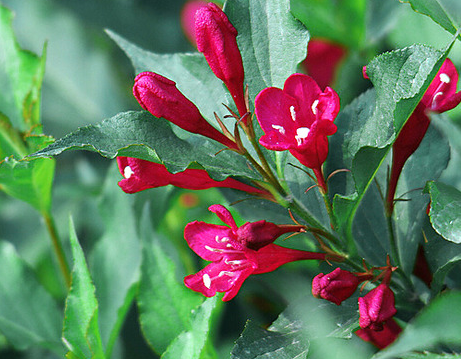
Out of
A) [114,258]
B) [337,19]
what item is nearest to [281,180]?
[114,258]

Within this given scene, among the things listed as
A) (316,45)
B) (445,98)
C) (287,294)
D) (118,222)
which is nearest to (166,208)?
(118,222)

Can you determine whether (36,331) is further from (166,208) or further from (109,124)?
(109,124)

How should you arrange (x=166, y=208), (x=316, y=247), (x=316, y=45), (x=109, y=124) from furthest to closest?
(x=316, y=45)
(x=166, y=208)
(x=316, y=247)
(x=109, y=124)

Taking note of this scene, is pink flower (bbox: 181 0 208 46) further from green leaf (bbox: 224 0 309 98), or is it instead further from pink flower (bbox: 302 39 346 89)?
green leaf (bbox: 224 0 309 98)

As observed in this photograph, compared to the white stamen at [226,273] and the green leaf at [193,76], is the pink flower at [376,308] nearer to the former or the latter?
the white stamen at [226,273]

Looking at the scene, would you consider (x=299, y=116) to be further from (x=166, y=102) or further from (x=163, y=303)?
(x=163, y=303)

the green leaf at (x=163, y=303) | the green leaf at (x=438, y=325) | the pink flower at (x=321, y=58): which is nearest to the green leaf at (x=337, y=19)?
the pink flower at (x=321, y=58)
